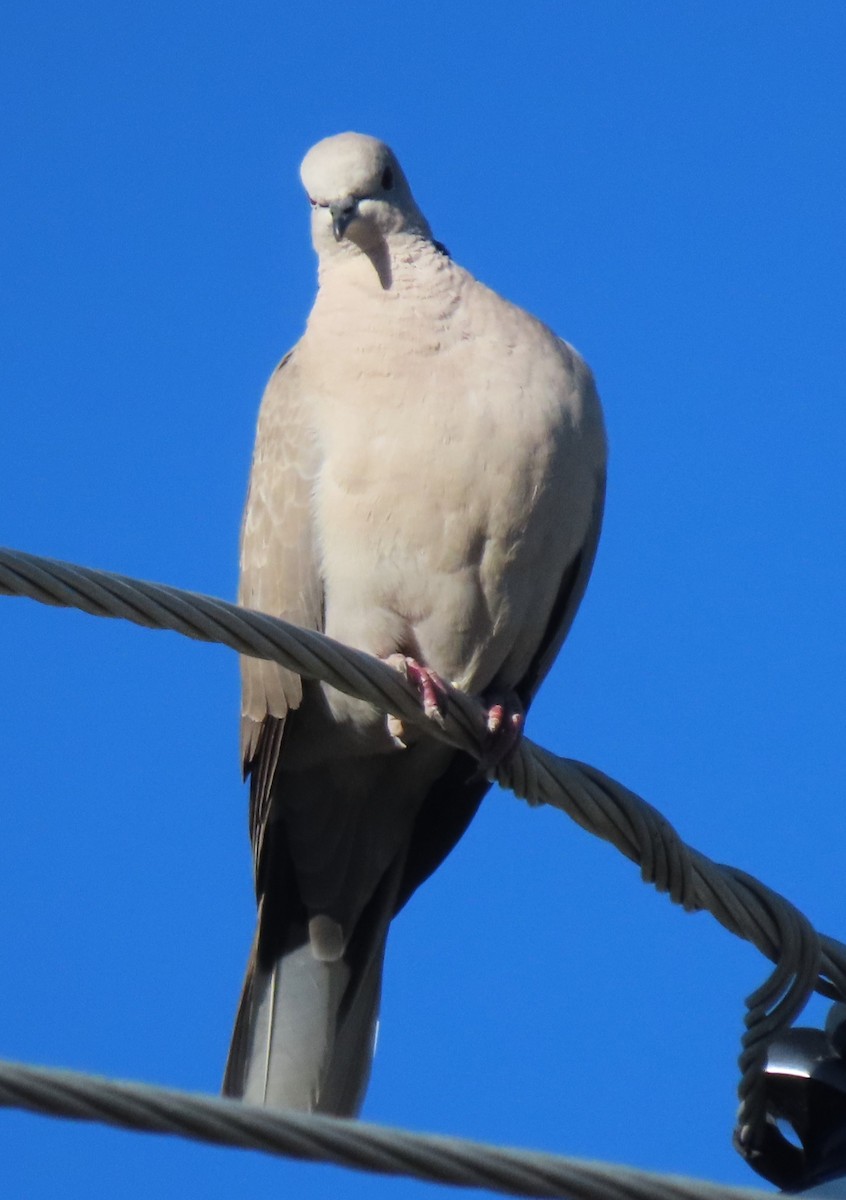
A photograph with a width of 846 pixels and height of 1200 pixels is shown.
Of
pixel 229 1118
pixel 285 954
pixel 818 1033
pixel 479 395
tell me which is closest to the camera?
pixel 229 1118

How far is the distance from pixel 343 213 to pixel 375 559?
1086mm

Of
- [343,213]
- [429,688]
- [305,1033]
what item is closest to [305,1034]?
[305,1033]

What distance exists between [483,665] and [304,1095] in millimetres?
1190

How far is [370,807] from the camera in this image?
5328 mm

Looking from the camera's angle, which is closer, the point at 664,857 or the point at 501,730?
the point at 664,857

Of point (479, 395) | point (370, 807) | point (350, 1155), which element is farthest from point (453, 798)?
point (350, 1155)

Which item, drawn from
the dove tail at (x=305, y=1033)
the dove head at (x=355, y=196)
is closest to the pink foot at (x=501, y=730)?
the dove tail at (x=305, y=1033)

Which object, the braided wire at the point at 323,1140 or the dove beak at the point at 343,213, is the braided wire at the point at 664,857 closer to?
the braided wire at the point at 323,1140

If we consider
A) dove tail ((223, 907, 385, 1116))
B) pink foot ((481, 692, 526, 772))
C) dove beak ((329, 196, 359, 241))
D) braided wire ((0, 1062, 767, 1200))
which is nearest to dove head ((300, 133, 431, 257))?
dove beak ((329, 196, 359, 241))

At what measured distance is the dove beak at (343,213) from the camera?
537 cm

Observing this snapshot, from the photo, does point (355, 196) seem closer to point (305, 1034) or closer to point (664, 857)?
point (305, 1034)

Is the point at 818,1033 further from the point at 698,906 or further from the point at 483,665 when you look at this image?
the point at 483,665

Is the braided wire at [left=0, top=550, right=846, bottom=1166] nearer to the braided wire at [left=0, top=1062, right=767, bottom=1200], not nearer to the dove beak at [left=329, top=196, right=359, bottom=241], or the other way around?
the braided wire at [left=0, top=1062, right=767, bottom=1200]

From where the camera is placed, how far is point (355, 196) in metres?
5.41
